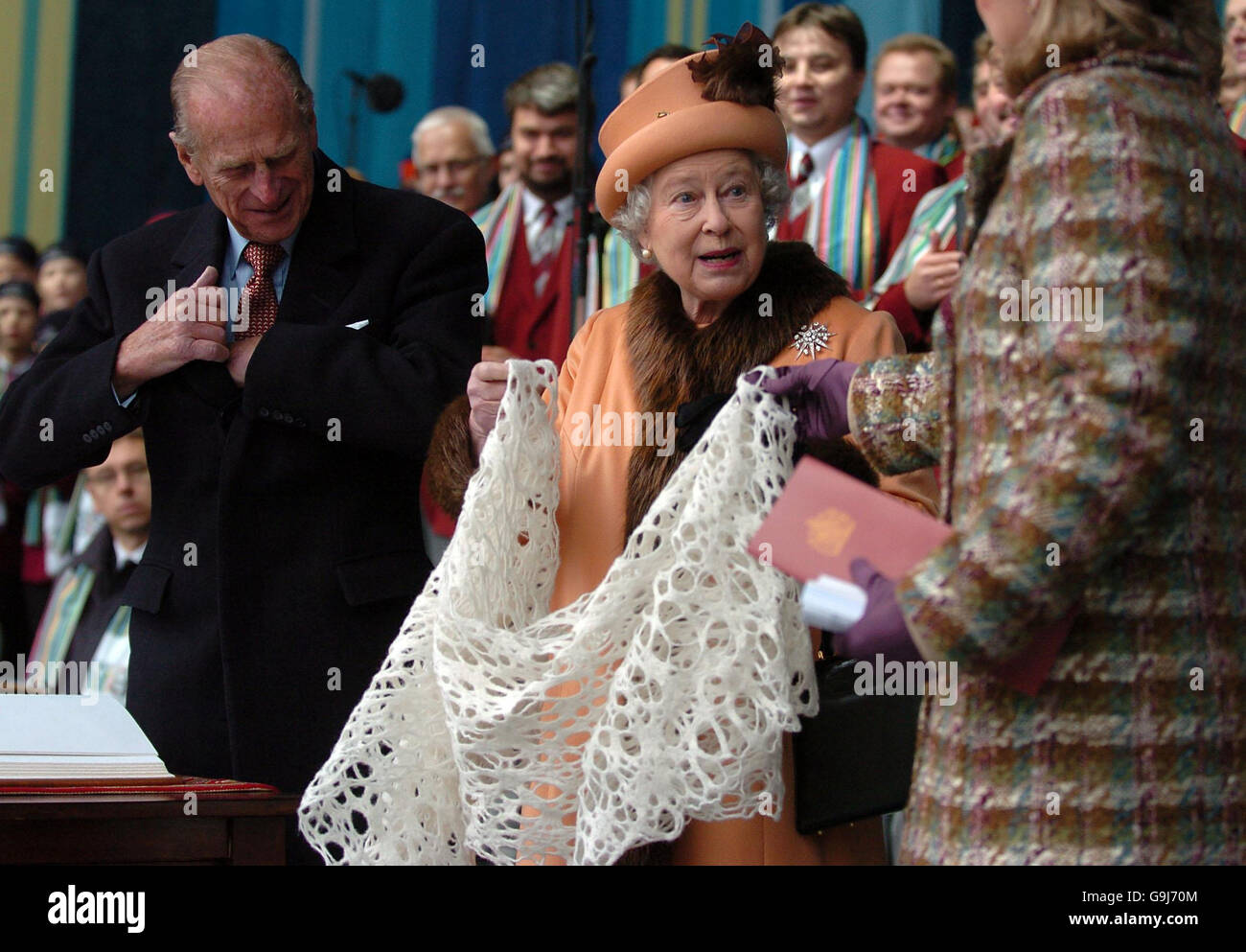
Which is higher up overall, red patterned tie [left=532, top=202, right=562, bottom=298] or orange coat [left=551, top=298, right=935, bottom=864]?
red patterned tie [left=532, top=202, right=562, bottom=298]

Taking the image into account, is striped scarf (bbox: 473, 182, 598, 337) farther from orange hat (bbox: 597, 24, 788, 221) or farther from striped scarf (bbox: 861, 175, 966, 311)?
orange hat (bbox: 597, 24, 788, 221)

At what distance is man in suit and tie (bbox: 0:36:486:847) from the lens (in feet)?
9.80

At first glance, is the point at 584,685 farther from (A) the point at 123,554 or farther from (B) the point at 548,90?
(B) the point at 548,90

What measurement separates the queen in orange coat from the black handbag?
111 millimetres

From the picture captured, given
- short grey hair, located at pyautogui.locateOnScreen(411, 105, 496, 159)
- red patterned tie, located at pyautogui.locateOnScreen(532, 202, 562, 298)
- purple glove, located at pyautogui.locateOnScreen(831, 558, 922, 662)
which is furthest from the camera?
short grey hair, located at pyautogui.locateOnScreen(411, 105, 496, 159)

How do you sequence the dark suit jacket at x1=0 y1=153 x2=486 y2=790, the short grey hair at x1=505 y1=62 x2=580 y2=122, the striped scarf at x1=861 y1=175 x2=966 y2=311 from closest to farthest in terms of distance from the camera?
1. the dark suit jacket at x1=0 y1=153 x2=486 y2=790
2. the striped scarf at x1=861 y1=175 x2=966 y2=311
3. the short grey hair at x1=505 y1=62 x2=580 y2=122

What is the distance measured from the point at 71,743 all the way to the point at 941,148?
3.44 m

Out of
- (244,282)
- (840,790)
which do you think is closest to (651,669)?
(840,790)

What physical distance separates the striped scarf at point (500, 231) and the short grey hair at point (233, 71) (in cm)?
199

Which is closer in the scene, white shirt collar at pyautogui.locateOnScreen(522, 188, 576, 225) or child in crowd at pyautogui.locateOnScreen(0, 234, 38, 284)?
white shirt collar at pyautogui.locateOnScreen(522, 188, 576, 225)

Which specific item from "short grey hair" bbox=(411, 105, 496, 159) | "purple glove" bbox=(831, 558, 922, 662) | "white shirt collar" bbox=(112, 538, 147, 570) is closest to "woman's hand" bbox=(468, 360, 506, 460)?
"purple glove" bbox=(831, 558, 922, 662)

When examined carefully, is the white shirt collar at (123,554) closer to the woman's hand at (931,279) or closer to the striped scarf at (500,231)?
the striped scarf at (500,231)

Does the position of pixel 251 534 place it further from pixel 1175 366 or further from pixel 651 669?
pixel 1175 366
